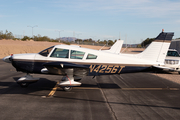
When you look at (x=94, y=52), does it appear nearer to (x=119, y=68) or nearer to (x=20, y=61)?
(x=119, y=68)

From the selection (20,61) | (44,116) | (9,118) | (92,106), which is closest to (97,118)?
(92,106)

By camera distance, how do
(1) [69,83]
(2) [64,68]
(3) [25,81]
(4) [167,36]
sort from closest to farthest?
(2) [64,68]
(1) [69,83]
(4) [167,36]
(3) [25,81]

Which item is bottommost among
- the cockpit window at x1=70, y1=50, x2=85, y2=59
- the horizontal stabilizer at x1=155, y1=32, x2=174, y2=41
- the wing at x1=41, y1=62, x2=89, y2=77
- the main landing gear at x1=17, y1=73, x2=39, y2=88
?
the main landing gear at x1=17, y1=73, x2=39, y2=88

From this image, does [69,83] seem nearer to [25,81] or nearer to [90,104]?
[90,104]

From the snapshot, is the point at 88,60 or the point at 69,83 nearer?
the point at 69,83

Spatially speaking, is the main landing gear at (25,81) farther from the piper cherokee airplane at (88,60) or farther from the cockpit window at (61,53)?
the cockpit window at (61,53)

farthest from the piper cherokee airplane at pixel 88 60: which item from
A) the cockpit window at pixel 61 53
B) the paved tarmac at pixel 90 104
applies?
the paved tarmac at pixel 90 104

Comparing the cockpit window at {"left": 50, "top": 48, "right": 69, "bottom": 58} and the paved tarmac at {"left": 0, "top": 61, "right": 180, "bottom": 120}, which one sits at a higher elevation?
the cockpit window at {"left": 50, "top": 48, "right": 69, "bottom": 58}

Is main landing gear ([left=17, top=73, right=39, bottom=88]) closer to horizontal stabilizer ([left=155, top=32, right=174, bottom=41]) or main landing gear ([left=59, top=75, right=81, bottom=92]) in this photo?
main landing gear ([left=59, top=75, right=81, bottom=92])

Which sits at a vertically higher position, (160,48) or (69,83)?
(160,48)

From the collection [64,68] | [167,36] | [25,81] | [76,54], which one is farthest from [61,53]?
[167,36]

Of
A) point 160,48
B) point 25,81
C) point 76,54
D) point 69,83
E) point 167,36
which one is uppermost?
point 167,36

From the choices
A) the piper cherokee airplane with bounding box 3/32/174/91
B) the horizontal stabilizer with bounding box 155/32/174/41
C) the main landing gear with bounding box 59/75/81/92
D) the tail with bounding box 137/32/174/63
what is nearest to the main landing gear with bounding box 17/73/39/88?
the piper cherokee airplane with bounding box 3/32/174/91

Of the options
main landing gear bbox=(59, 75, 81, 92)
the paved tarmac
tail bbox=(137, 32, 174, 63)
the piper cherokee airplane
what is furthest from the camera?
tail bbox=(137, 32, 174, 63)
